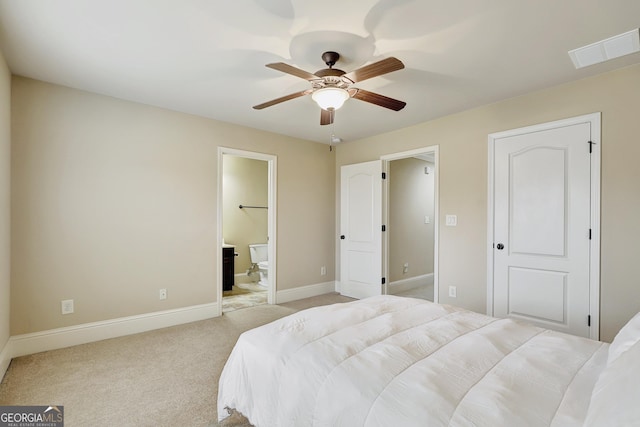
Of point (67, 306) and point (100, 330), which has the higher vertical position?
point (67, 306)

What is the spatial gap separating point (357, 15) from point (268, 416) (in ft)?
7.34

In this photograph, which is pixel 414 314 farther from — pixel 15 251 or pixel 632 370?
pixel 15 251

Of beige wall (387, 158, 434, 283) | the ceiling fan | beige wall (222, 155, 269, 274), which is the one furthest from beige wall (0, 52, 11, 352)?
beige wall (387, 158, 434, 283)

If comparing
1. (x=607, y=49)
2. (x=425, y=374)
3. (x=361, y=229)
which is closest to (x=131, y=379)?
(x=425, y=374)

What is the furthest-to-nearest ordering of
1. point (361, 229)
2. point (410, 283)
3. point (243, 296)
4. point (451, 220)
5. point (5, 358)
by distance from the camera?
point (410, 283)
point (243, 296)
point (361, 229)
point (451, 220)
point (5, 358)

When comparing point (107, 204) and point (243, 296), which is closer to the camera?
point (107, 204)

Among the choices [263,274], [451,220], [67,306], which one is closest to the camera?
[67,306]

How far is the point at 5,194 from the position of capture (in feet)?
8.27

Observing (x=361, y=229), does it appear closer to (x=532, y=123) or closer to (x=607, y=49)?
(x=532, y=123)

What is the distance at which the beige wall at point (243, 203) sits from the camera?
5.86 m

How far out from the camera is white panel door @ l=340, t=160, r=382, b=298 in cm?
448

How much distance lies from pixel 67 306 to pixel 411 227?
4.73 m

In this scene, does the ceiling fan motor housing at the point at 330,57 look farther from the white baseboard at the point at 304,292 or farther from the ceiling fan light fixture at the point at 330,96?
the white baseboard at the point at 304,292

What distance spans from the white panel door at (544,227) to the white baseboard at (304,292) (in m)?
2.48
